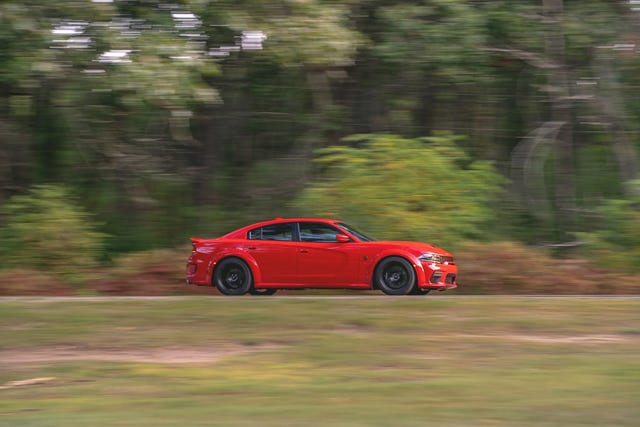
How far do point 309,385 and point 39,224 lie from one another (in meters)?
13.8

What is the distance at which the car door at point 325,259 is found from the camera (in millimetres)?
16422

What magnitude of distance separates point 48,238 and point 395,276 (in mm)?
8712

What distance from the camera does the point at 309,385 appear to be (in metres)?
9.16

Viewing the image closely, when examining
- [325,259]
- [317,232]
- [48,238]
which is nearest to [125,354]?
[325,259]

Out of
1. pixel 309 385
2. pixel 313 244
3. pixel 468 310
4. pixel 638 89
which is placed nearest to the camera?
pixel 309 385

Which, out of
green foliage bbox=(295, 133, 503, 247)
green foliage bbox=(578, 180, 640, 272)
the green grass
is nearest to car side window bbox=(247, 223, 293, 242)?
the green grass

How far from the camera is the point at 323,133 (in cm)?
2612

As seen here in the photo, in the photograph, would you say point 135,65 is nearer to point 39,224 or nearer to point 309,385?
point 39,224

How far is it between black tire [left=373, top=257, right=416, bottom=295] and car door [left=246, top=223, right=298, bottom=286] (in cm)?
149

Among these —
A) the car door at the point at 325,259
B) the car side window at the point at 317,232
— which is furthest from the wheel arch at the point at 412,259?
the car side window at the point at 317,232

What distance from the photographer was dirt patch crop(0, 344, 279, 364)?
10.8 m

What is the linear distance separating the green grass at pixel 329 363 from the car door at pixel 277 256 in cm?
164

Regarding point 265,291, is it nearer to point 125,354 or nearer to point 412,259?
point 412,259

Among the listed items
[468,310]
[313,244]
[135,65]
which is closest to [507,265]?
[313,244]
